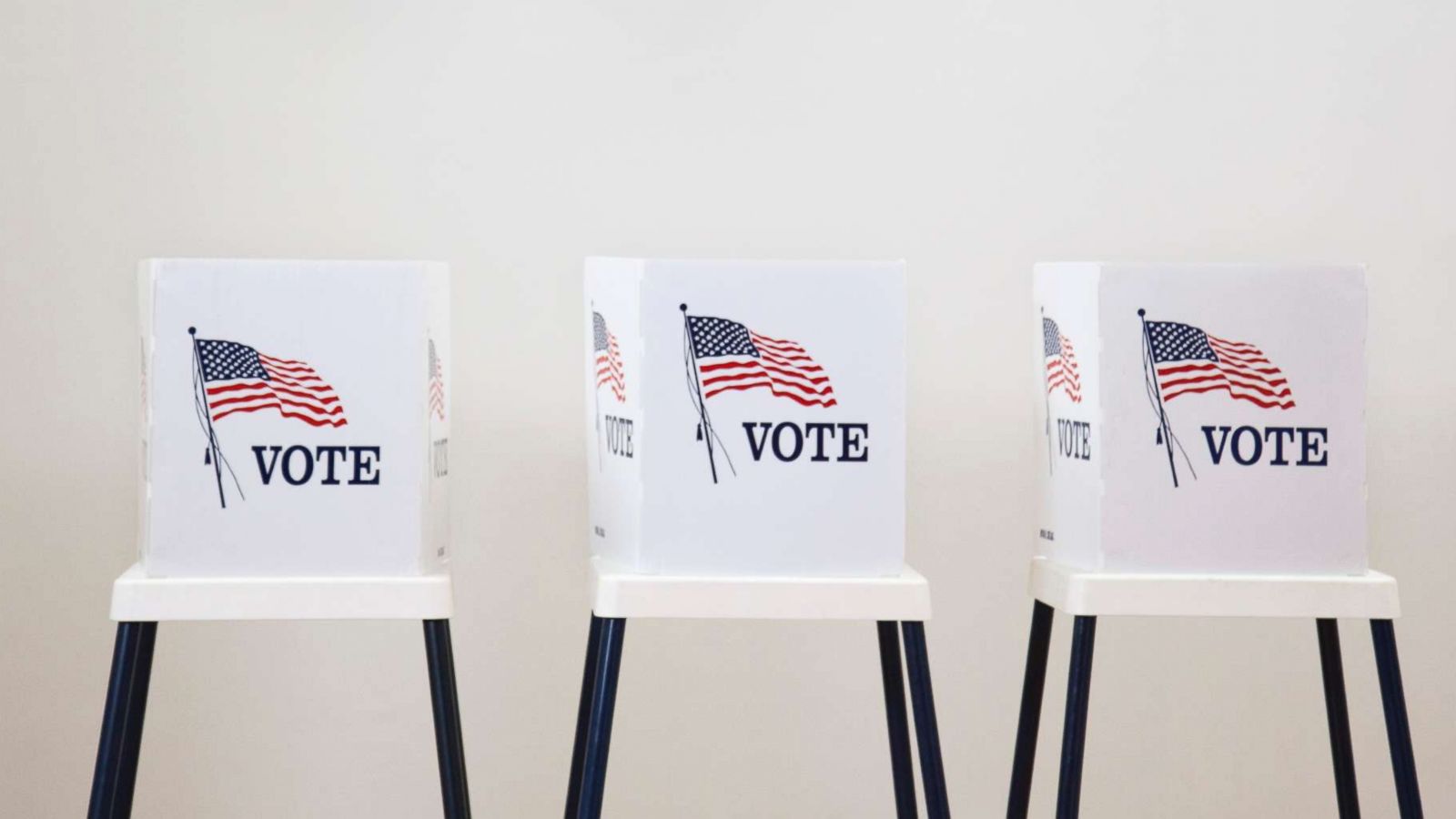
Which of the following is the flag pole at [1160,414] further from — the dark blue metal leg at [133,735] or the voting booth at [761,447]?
the dark blue metal leg at [133,735]

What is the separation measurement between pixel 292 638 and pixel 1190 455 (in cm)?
133

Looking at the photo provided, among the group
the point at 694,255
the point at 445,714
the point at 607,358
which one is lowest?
the point at 445,714

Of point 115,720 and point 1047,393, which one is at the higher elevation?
point 1047,393

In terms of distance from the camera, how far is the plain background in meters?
2.21

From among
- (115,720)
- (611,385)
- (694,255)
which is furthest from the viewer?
(694,255)

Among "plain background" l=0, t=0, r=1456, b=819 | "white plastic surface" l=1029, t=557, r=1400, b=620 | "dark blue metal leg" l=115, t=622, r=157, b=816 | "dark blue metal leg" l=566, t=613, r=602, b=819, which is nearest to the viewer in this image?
"white plastic surface" l=1029, t=557, r=1400, b=620

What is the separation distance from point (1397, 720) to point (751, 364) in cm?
81

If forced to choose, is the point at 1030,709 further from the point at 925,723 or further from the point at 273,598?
the point at 273,598

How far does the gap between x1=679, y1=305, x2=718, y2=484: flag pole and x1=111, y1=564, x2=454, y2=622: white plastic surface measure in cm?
31

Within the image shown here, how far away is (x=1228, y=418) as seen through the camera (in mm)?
1643

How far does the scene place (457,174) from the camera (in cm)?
224

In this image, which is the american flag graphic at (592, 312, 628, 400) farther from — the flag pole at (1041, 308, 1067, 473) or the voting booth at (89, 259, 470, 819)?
the flag pole at (1041, 308, 1067, 473)

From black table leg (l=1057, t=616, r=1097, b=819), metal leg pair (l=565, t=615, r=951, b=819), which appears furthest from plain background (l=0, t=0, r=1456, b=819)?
black table leg (l=1057, t=616, r=1097, b=819)

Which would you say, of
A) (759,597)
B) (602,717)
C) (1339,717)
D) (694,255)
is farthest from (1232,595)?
(694,255)
